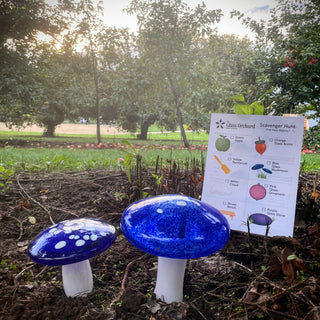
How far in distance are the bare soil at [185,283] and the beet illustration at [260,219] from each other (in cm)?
10

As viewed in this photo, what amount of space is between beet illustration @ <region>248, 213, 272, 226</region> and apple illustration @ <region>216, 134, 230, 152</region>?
1.46 ft

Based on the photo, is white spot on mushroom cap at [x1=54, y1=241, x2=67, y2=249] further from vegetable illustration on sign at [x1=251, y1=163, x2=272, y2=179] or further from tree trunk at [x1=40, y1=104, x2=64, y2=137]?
tree trunk at [x1=40, y1=104, x2=64, y2=137]

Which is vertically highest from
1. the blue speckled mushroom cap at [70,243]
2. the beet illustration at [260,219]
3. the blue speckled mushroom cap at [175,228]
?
the blue speckled mushroom cap at [175,228]

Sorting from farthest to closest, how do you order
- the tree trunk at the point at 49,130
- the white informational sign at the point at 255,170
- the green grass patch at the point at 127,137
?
the tree trunk at the point at 49,130 → the green grass patch at the point at 127,137 → the white informational sign at the point at 255,170

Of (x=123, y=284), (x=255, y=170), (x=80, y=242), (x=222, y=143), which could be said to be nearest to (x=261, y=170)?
(x=255, y=170)

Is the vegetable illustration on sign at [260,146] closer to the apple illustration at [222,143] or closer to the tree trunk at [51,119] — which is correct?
the apple illustration at [222,143]

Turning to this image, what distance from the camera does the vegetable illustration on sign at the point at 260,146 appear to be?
161 cm

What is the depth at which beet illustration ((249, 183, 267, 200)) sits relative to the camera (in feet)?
5.24

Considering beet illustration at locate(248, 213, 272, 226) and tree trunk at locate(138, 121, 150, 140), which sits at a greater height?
tree trunk at locate(138, 121, 150, 140)

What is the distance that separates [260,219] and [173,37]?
13.0ft

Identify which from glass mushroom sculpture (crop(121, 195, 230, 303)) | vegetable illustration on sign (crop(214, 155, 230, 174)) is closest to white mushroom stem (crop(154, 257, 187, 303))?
glass mushroom sculpture (crop(121, 195, 230, 303))

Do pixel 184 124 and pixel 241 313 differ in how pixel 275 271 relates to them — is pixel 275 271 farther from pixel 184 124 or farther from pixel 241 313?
pixel 184 124

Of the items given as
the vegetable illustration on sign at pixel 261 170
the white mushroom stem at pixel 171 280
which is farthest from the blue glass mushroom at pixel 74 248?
the vegetable illustration on sign at pixel 261 170

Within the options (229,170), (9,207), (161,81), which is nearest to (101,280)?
(229,170)
